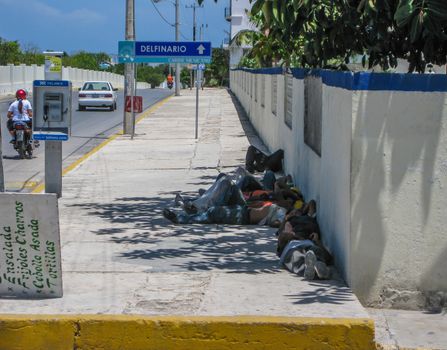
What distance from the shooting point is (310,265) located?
7199 mm

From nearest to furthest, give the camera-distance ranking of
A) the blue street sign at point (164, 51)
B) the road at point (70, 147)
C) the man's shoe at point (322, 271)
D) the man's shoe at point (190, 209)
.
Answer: the man's shoe at point (322, 271), the man's shoe at point (190, 209), the road at point (70, 147), the blue street sign at point (164, 51)

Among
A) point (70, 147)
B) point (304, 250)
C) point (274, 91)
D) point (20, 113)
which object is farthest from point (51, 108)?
point (70, 147)

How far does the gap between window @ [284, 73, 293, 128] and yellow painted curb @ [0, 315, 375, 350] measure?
771cm

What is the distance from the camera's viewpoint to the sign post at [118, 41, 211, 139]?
2328 cm

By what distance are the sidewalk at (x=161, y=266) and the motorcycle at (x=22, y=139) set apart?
459 centimetres

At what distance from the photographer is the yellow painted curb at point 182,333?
587cm

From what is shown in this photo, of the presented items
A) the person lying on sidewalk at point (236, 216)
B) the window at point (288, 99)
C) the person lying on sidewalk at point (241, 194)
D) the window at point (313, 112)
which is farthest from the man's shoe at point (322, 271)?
the window at point (288, 99)

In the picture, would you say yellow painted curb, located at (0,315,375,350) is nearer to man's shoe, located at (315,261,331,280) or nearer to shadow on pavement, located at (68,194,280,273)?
man's shoe, located at (315,261,331,280)

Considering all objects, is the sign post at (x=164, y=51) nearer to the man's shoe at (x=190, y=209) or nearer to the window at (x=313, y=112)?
the window at (x=313, y=112)

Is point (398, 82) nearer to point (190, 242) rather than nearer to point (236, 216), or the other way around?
point (190, 242)

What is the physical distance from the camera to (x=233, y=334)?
233 inches

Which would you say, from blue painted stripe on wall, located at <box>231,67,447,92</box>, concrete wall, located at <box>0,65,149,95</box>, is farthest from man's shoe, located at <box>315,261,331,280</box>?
concrete wall, located at <box>0,65,149,95</box>

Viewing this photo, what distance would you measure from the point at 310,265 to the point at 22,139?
13290mm

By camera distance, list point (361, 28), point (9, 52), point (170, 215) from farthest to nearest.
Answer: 1. point (9, 52)
2. point (170, 215)
3. point (361, 28)
